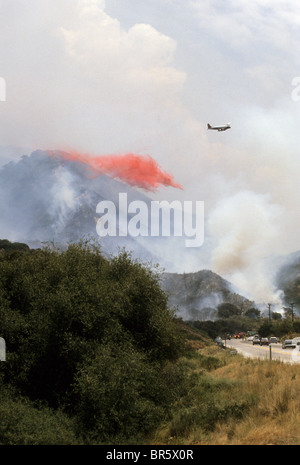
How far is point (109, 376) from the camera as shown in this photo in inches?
830

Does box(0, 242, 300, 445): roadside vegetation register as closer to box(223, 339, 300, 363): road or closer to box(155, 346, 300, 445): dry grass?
box(155, 346, 300, 445): dry grass

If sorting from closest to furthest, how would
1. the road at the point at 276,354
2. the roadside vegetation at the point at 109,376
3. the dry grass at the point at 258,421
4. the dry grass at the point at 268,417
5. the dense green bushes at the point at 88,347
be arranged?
the dry grass at the point at 268,417, the dry grass at the point at 258,421, the roadside vegetation at the point at 109,376, the dense green bushes at the point at 88,347, the road at the point at 276,354

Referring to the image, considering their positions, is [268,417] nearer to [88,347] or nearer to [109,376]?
[109,376]

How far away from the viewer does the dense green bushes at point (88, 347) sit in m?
20.5

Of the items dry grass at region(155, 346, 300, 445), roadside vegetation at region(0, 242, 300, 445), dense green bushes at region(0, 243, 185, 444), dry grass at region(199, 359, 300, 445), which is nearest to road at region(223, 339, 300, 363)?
dry grass at region(199, 359, 300, 445)

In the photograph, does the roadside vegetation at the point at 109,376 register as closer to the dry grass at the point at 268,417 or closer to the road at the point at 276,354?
the dry grass at the point at 268,417

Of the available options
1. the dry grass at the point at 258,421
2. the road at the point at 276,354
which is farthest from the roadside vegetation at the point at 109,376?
the road at the point at 276,354

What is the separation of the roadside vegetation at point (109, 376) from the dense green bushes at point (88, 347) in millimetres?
51

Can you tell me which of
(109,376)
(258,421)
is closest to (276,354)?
(258,421)

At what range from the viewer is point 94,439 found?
63.6 ft

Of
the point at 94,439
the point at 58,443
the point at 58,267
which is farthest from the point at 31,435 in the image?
the point at 58,267

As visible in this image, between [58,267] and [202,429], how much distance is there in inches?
472

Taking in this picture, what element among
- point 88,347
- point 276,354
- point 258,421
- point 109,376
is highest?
point 88,347

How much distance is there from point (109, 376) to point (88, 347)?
8.81 feet
